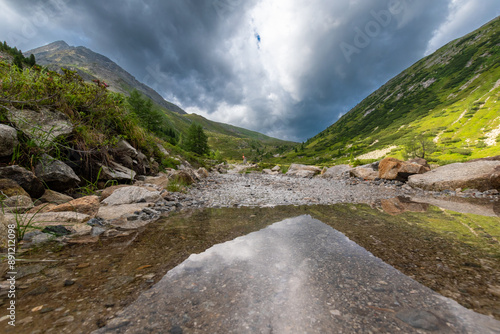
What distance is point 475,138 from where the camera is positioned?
42.5m

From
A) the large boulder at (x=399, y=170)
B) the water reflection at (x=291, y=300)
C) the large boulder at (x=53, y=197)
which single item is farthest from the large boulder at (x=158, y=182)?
the large boulder at (x=399, y=170)

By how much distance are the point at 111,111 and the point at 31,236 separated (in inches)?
258

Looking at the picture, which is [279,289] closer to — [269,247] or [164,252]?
[269,247]

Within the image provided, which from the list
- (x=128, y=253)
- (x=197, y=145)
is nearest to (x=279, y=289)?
(x=128, y=253)

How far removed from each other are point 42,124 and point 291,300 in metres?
8.45

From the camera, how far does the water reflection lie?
1.68 m

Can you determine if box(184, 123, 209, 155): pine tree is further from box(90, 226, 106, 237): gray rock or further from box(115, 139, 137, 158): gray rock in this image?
box(90, 226, 106, 237): gray rock

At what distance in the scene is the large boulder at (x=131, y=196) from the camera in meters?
A: 5.98

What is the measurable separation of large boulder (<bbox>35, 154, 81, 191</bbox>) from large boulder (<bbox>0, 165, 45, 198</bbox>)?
461mm

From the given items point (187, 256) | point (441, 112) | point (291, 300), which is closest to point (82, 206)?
point (187, 256)

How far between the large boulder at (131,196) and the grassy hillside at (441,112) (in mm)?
39679

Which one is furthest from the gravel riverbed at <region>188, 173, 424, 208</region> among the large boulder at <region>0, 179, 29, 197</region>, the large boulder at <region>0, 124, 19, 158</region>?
the large boulder at <region>0, 124, 19, 158</region>

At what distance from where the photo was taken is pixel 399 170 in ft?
53.0

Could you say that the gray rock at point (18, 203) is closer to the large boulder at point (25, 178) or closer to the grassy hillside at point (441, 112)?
the large boulder at point (25, 178)
